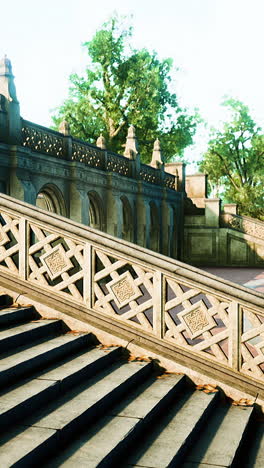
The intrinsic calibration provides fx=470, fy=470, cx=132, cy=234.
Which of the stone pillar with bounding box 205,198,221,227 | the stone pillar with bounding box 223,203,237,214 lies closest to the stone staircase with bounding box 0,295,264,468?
the stone pillar with bounding box 205,198,221,227

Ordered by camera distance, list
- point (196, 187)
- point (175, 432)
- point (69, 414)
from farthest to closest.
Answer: point (196, 187) → point (175, 432) → point (69, 414)

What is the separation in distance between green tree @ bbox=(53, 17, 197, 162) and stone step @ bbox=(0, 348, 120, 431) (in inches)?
1223

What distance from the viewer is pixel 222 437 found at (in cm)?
445

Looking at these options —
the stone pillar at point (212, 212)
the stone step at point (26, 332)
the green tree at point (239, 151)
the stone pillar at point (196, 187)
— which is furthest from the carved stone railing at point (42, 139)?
the green tree at point (239, 151)

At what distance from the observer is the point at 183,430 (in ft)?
14.2

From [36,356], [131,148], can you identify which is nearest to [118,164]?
[131,148]

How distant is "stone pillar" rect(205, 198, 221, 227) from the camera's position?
27.0 m

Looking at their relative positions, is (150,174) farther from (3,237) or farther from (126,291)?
(126,291)

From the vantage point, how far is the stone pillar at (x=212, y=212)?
88.5ft

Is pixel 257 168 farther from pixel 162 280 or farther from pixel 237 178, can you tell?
pixel 162 280

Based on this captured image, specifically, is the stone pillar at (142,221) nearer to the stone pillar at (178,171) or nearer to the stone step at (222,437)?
the stone pillar at (178,171)

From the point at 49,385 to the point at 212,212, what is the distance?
77.4ft

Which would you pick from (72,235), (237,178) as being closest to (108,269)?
(72,235)

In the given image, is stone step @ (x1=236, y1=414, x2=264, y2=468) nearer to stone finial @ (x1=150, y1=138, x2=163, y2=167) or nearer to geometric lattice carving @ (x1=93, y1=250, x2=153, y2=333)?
geometric lattice carving @ (x1=93, y1=250, x2=153, y2=333)
